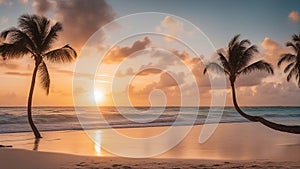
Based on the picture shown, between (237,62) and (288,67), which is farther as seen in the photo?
(288,67)

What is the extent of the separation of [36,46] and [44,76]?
72.3 inches

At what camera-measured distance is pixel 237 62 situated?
67.8ft

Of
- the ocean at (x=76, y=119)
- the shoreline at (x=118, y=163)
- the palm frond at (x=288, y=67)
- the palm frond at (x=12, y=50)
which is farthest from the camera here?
the ocean at (x=76, y=119)

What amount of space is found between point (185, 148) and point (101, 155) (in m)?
4.26

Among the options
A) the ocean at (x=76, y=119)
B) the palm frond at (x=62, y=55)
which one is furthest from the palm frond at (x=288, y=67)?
the palm frond at (x=62, y=55)

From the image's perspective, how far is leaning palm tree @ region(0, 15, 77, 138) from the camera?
19.6 metres

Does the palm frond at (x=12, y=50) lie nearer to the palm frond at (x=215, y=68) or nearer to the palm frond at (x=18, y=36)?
the palm frond at (x=18, y=36)

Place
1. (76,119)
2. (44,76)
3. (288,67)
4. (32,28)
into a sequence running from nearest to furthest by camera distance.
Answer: (32,28) < (44,76) < (288,67) < (76,119)

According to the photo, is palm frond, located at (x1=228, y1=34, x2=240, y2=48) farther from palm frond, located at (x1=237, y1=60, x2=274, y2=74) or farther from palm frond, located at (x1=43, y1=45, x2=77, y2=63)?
palm frond, located at (x1=43, y1=45, x2=77, y2=63)

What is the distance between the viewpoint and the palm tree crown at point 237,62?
808 inches

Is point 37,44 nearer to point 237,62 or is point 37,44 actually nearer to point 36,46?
point 36,46

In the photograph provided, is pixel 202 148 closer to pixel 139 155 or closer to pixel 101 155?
pixel 139 155

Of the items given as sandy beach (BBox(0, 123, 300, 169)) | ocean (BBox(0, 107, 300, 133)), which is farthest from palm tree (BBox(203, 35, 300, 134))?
ocean (BBox(0, 107, 300, 133))

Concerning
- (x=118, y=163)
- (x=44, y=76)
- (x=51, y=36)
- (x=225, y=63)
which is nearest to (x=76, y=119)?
(x=44, y=76)
